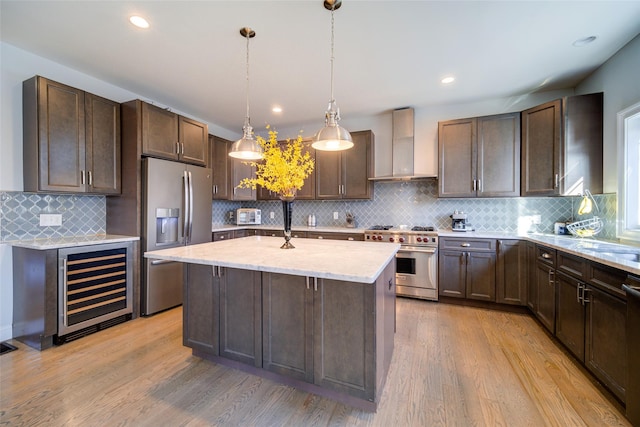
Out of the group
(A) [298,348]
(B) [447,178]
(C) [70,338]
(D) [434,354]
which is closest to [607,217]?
(B) [447,178]

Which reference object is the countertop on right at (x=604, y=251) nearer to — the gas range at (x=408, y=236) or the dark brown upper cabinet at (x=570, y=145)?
the dark brown upper cabinet at (x=570, y=145)

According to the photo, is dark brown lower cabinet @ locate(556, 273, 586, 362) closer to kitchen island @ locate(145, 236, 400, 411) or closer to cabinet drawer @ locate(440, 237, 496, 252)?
cabinet drawer @ locate(440, 237, 496, 252)

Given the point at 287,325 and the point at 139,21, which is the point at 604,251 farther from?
the point at 139,21

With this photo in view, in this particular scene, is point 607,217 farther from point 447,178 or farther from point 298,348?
point 298,348

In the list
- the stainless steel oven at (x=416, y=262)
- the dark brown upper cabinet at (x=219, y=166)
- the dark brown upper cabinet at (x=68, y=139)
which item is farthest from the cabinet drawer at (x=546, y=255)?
the dark brown upper cabinet at (x=68, y=139)

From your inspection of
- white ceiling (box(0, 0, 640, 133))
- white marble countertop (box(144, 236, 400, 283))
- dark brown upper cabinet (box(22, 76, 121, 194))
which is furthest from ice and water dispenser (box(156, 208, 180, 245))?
white ceiling (box(0, 0, 640, 133))

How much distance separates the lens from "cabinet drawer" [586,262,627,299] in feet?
5.32

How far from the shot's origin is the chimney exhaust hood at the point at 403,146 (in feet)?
13.0

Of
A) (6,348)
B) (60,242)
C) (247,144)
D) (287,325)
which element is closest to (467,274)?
(287,325)

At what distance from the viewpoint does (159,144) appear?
3.22m

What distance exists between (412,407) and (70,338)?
3068mm

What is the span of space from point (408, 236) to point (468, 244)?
727 millimetres

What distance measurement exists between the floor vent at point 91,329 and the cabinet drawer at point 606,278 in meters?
4.26

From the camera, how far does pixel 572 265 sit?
7.09 feet
